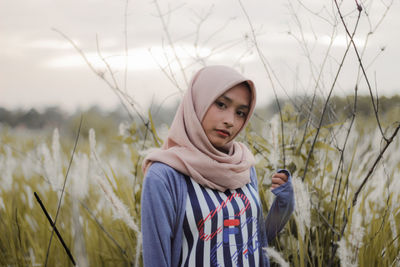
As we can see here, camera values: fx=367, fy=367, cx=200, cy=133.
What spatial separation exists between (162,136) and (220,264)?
3.41 ft

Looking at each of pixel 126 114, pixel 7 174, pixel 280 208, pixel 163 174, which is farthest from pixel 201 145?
pixel 7 174

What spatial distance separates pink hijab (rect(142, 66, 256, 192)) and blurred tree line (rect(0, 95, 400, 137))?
24.4 inches

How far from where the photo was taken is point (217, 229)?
1.47 meters

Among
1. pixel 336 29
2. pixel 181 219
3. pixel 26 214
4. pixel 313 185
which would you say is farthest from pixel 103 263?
pixel 336 29

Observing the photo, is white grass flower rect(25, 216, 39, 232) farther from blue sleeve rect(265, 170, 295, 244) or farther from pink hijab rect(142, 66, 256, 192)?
blue sleeve rect(265, 170, 295, 244)

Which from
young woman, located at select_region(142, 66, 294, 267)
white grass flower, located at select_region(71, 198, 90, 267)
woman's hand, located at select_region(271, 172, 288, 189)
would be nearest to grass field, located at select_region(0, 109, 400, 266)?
woman's hand, located at select_region(271, 172, 288, 189)

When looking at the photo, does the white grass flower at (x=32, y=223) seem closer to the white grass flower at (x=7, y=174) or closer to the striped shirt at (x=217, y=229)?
the white grass flower at (x=7, y=174)

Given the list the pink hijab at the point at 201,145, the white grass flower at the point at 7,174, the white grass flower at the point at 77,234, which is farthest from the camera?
the white grass flower at the point at 7,174

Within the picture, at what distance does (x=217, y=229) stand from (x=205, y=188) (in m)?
0.17

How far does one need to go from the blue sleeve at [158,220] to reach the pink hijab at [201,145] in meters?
0.11

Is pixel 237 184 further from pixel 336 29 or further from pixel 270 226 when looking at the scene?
pixel 336 29

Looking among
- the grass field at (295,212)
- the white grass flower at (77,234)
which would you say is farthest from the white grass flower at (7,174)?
the white grass flower at (77,234)

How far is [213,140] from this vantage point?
1.55m

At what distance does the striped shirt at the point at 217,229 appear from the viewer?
4.70 feet
